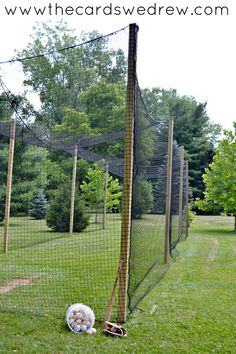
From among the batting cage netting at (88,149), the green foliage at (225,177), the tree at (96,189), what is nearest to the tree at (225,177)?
the green foliage at (225,177)

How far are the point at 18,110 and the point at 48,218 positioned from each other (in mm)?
6255

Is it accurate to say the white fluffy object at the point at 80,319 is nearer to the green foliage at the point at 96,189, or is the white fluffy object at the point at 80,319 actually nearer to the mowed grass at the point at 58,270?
the mowed grass at the point at 58,270

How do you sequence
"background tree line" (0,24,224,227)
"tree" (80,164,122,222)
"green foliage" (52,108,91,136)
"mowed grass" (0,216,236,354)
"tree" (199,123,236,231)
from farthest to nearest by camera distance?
"tree" (199,123,236,231)
"tree" (80,164,122,222)
"green foliage" (52,108,91,136)
"background tree line" (0,24,224,227)
"mowed grass" (0,216,236,354)

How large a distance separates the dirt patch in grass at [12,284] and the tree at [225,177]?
9.52 m

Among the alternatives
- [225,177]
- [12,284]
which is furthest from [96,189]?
[12,284]

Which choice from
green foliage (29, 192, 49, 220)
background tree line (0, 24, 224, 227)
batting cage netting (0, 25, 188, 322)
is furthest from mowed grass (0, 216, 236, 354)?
green foliage (29, 192, 49, 220)

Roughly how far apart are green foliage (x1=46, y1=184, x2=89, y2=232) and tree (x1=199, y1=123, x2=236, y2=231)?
16.4 ft

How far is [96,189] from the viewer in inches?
543

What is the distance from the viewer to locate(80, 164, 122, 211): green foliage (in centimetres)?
1307

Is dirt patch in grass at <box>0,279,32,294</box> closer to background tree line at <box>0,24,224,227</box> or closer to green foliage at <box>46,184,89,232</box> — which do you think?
background tree line at <box>0,24,224,227</box>

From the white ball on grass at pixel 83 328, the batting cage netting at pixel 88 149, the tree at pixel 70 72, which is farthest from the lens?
the tree at pixel 70 72

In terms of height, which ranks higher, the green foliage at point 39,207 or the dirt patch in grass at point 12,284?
the green foliage at point 39,207

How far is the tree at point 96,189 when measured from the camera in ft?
42.9

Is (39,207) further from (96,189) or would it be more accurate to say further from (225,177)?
(225,177)
